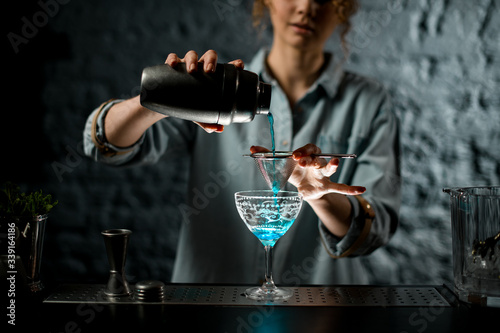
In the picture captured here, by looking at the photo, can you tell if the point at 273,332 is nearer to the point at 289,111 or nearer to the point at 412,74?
the point at 289,111

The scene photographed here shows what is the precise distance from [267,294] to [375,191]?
76 cm

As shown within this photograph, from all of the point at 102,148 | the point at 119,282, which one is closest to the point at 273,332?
the point at 119,282

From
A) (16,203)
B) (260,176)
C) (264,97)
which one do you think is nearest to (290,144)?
(260,176)

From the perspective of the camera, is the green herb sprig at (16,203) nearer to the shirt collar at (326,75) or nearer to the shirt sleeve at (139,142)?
the shirt sleeve at (139,142)

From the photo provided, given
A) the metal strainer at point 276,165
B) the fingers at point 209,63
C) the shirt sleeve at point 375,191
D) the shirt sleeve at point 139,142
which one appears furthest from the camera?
the shirt sleeve at point 139,142

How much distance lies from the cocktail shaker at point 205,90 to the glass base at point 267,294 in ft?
1.50

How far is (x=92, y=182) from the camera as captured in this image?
304cm

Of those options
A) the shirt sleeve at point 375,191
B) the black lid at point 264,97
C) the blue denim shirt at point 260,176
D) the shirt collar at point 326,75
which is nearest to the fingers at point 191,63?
the black lid at point 264,97

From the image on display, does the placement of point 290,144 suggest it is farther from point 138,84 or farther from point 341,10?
point 138,84

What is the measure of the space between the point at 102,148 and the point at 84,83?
1264 millimetres

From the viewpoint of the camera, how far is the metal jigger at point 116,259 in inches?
53.6

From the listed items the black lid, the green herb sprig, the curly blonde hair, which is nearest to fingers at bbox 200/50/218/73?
the black lid

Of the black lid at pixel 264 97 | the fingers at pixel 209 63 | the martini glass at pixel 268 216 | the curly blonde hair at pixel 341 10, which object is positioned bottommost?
the martini glass at pixel 268 216

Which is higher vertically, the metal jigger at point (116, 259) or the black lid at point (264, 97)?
the black lid at point (264, 97)
